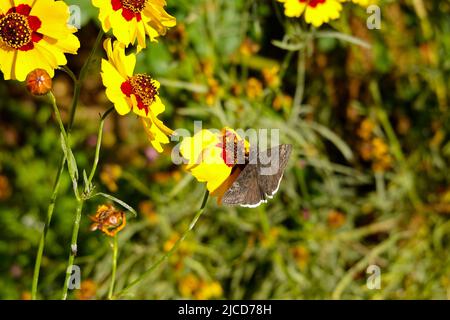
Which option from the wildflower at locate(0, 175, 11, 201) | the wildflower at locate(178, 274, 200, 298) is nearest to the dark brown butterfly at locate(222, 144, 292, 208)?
the wildflower at locate(178, 274, 200, 298)

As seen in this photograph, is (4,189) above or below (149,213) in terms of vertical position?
above

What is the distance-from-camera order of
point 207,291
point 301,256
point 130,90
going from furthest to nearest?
point 301,256
point 207,291
point 130,90

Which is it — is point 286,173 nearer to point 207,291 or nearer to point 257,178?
point 207,291

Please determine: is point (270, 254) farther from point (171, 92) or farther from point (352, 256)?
point (171, 92)

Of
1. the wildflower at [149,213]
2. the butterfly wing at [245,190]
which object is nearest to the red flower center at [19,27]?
the butterfly wing at [245,190]

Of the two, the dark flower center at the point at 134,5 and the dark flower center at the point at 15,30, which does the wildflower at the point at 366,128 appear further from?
the dark flower center at the point at 15,30

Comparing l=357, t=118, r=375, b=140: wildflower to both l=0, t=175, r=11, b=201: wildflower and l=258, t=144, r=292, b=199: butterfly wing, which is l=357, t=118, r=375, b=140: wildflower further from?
l=0, t=175, r=11, b=201: wildflower

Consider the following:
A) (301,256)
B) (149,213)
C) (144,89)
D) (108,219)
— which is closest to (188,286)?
(149,213)

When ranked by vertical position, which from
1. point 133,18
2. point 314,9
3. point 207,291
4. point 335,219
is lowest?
point 207,291
